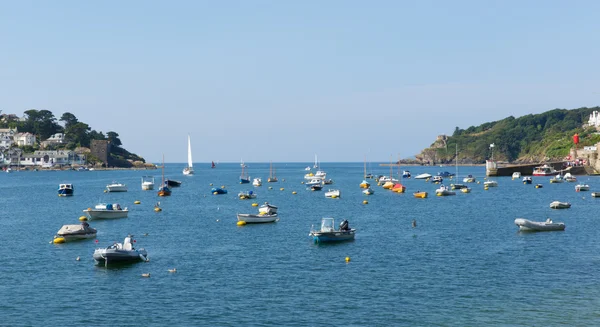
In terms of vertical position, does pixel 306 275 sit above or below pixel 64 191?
below

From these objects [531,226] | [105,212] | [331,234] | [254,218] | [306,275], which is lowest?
[306,275]

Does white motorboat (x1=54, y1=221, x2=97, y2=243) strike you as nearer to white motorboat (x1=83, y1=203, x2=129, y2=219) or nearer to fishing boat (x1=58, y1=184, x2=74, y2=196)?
Answer: white motorboat (x1=83, y1=203, x2=129, y2=219)

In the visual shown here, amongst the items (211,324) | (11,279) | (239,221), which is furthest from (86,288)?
(239,221)

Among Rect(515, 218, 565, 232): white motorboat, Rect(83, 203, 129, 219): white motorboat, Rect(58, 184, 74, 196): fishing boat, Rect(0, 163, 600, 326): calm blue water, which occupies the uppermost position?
Rect(58, 184, 74, 196): fishing boat

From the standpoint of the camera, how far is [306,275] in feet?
174

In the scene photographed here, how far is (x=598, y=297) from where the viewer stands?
144 feet

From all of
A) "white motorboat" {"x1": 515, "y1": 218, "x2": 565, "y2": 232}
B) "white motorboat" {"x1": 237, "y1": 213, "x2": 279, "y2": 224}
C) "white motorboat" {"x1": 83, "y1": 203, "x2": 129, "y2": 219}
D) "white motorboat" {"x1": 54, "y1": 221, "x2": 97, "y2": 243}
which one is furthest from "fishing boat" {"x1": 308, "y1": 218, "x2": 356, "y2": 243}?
"white motorboat" {"x1": 83, "y1": 203, "x2": 129, "y2": 219}

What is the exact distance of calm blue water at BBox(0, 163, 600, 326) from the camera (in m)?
40.8

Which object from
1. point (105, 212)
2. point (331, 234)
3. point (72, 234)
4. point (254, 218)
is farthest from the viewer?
point (105, 212)

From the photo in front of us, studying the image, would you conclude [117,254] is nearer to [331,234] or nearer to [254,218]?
[331,234]

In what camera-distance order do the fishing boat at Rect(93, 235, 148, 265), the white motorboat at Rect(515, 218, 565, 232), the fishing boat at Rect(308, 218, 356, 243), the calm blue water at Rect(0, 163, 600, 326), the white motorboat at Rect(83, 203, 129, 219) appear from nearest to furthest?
the calm blue water at Rect(0, 163, 600, 326), the fishing boat at Rect(93, 235, 148, 265), the fishing boat at Rect(308, 218, 356, 243), the white motorboat at Rect(515, 218, 565, 232), the white motorboat at Rect(83, 203, 129, 219)

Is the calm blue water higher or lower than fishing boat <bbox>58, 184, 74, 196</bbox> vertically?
lower

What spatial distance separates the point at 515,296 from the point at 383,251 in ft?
69.2

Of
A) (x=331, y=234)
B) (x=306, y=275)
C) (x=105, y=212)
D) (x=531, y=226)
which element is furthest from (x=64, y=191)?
(x=306, y=275)
